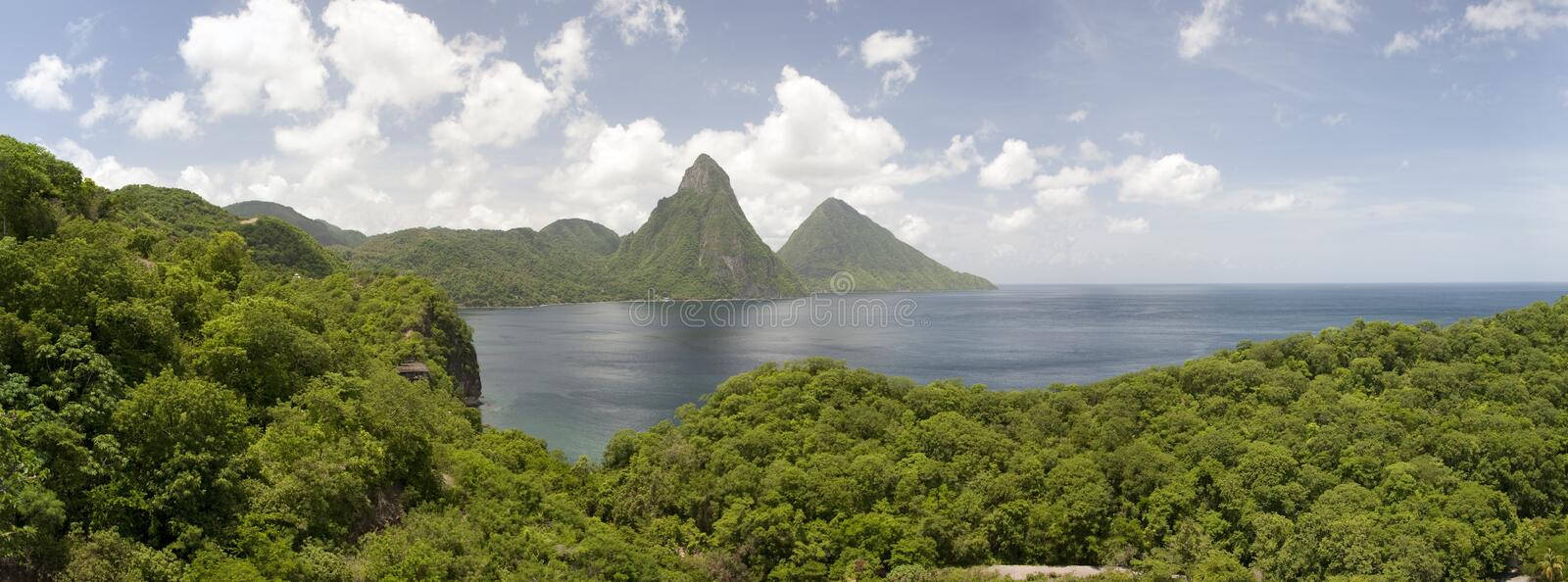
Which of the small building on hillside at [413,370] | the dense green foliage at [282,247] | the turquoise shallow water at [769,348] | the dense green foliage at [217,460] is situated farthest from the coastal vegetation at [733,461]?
the dense green foliage at [282,247]

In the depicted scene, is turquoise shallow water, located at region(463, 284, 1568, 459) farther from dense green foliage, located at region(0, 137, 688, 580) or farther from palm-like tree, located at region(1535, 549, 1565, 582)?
palm-like tree, located at region(1535, 549, 1565, 582)

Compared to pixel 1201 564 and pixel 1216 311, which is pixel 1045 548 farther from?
pixel 1216 311

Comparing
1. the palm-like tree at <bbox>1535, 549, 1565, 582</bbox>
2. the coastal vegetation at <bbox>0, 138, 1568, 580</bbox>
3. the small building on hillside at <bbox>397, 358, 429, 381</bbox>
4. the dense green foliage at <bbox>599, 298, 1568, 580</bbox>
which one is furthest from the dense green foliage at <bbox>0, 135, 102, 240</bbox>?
the palm-like tree at <bbox>1535, 549, 1565, 582</bbox>

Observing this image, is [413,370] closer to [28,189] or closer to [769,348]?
[28,189]

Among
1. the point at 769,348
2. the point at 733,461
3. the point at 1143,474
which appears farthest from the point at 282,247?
the point at 1143,474

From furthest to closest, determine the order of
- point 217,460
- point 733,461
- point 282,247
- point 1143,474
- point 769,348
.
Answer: point 769,348 → point 282,247 → point 733,461 → point 1143,474 → point 217,460

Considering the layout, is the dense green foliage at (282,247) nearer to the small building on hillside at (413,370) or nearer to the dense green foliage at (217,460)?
the small building on hillside at (413,370)

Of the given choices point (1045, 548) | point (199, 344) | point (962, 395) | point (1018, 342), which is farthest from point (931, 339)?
point (199, 344)
